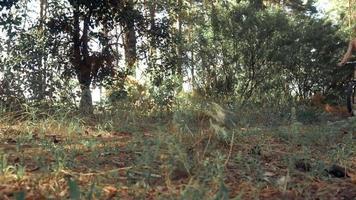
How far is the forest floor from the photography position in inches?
104

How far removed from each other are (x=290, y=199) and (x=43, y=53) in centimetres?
660

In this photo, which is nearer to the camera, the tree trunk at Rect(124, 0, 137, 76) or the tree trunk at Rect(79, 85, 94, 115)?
the tree trunk at Rect(79, 85, 94, 115)

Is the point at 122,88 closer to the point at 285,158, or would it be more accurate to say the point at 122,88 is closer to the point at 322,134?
the point at 322,134

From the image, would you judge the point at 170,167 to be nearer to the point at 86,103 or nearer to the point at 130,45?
the point at 86,103

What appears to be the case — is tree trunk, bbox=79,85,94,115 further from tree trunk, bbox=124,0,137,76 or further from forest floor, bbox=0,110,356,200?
forest floor, bbox=0,110,356,200

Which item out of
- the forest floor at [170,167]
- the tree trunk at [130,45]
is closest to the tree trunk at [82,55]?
the tree trunk at [130,45]

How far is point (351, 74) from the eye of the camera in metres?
14.2

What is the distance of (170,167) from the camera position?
3.06m

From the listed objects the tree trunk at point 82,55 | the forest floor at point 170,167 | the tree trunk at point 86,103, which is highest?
the tree trunk at point 82,55

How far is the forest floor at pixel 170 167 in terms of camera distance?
8.69 ft

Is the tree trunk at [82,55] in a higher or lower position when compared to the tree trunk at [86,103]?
higher

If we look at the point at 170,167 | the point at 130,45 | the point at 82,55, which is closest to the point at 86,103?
the point at 82,55

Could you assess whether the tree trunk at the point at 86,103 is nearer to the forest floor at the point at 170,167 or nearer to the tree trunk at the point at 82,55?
the tree trunk at the point at 82,55

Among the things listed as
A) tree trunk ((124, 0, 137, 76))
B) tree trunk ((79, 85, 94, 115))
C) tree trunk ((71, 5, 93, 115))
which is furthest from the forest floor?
tree trunk ((124, 0, 137, 76))
